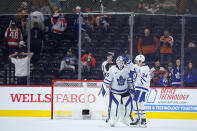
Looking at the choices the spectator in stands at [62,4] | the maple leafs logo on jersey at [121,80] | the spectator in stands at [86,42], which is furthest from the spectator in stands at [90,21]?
the maple leafs logo on jersey at [121,80]

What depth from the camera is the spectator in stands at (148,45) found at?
13.0m

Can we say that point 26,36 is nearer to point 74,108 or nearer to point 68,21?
point 68,21

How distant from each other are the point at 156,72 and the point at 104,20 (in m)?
2.00

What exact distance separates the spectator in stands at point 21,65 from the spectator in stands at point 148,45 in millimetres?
2847

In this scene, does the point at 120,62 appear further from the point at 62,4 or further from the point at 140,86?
the point at 62,4

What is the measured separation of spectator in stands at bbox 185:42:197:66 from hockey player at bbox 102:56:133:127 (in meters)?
3.13

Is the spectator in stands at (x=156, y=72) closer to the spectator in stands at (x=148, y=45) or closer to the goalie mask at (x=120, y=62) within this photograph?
the spectator in stands at (x=148, y=45)

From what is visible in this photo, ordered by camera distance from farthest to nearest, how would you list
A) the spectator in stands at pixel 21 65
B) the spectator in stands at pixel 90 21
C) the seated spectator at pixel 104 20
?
the seated spectator at pixel 104 20 → the spectator in stands at pixel 90 21 → the spectator in stands at pixel 21 65

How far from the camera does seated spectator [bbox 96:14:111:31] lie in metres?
13.5

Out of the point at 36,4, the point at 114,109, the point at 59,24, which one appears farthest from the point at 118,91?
the point at 36,4

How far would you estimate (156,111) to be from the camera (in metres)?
12.5

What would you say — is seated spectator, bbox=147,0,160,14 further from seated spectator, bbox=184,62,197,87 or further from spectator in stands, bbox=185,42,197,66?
seated spectator, bbox=184,62,197,87

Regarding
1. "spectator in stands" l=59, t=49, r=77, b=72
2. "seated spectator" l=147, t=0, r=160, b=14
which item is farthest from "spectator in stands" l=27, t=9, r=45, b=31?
"seated spectator" l=147, t=0, r=160, b=14

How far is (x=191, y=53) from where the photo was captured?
42.4ft
